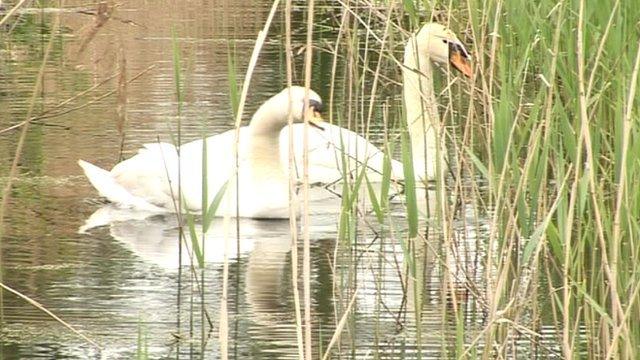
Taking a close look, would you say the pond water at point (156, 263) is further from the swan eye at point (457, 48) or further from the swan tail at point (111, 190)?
the swan eye at point (457, 48)

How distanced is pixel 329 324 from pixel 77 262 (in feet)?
3.98

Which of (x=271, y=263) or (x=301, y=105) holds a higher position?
(x=301, y=105)

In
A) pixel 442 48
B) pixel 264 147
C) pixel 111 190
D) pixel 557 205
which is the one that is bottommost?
pixel 557 205

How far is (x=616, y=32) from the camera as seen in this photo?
4.98m

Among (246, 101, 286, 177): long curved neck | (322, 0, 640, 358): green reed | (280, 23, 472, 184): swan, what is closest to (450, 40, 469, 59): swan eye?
(280, 23, 472, 184): swan

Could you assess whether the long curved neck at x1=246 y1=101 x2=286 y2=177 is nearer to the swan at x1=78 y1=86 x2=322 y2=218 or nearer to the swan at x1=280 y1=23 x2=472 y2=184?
the swan at x1=78 y1=86 x2=322 y2=218

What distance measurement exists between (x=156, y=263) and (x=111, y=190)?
1.17 m

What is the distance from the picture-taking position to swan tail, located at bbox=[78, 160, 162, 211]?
277 inches

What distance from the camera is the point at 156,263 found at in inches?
233

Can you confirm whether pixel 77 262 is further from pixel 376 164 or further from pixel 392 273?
pixel 376 164

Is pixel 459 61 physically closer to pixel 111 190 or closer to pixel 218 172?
pixel 218 172

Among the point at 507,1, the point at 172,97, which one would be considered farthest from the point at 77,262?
the point at 172,97

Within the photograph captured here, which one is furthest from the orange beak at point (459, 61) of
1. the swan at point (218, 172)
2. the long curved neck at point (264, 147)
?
the long curved neck at point (264, 147)

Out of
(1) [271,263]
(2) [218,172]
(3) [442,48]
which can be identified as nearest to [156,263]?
(1) [271,263]
